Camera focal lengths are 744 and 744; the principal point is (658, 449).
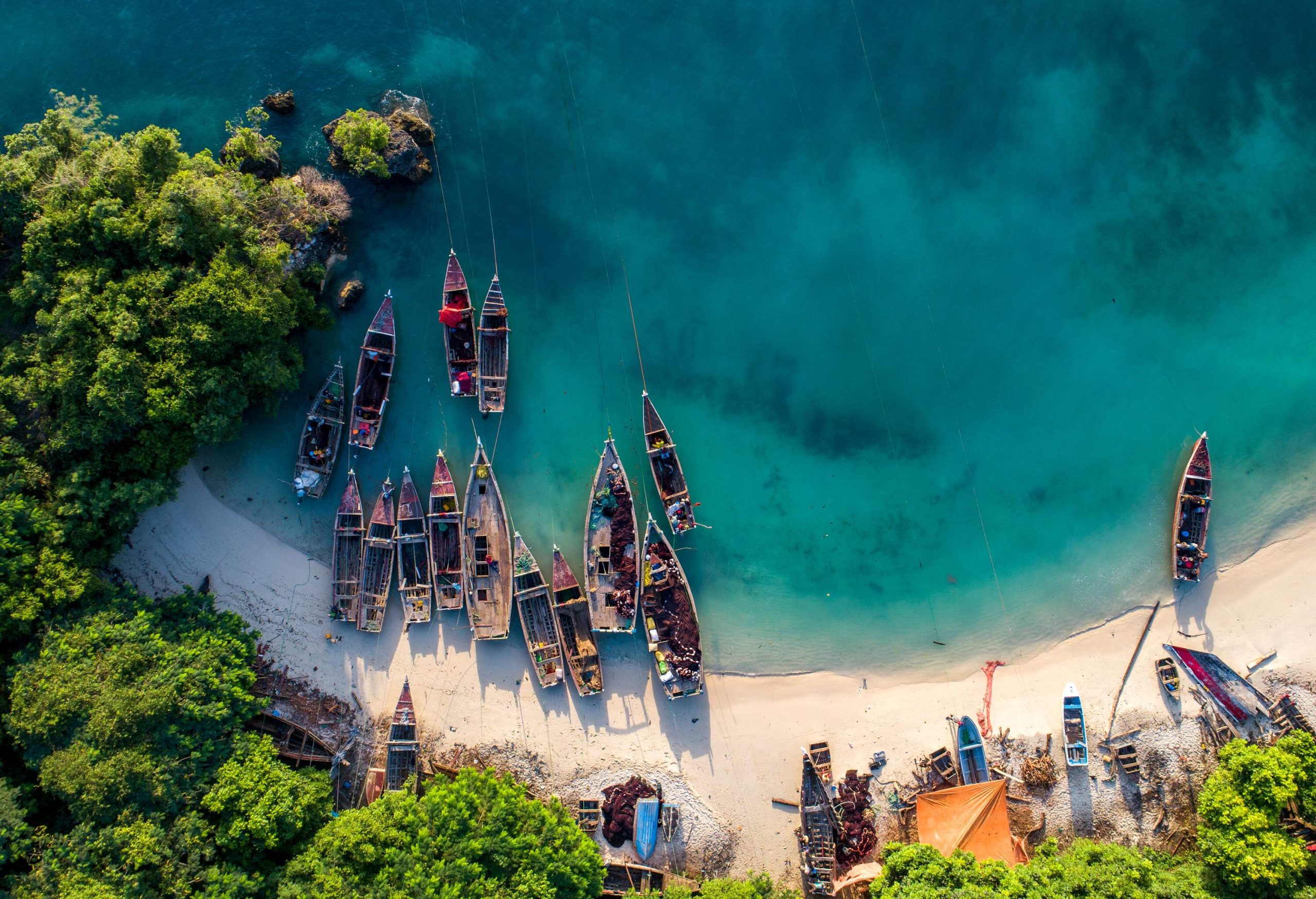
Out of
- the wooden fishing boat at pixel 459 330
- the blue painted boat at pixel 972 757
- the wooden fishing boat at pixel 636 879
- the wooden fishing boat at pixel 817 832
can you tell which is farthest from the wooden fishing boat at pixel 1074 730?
the wooden fishing boat at pixel 459 330

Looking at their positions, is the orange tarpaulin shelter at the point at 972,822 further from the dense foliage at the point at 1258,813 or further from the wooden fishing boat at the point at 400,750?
the wooden fishing boat at the point at 400,750

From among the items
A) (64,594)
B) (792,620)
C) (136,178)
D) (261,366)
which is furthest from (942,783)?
(136,178)

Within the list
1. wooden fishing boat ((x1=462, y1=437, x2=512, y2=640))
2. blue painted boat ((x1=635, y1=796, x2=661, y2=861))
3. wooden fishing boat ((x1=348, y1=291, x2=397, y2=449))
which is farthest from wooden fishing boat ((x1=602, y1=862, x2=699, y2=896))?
wooden fishing boat ((x1=348, y1=291, x2=397, y2=449))

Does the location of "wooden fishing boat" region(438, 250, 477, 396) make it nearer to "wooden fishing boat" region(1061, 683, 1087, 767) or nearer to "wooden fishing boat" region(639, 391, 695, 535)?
"wooden fishing boat" region(639, 391, 695, 535)

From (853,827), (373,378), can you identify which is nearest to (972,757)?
(853,827)

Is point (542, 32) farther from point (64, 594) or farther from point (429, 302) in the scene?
point (64, 594)

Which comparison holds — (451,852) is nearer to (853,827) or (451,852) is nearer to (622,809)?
(622,809)
